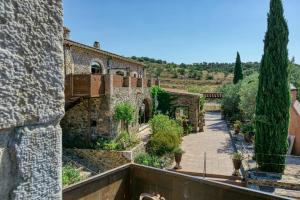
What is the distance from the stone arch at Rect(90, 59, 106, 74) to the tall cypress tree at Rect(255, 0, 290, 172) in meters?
10.4

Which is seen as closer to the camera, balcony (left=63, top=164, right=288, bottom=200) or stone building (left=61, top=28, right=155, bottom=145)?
balcony (left=63, top=164, right=288, bottom=200)

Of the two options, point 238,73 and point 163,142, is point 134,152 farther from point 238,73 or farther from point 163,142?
point 238,73

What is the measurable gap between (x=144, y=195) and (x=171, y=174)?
0.37 meters

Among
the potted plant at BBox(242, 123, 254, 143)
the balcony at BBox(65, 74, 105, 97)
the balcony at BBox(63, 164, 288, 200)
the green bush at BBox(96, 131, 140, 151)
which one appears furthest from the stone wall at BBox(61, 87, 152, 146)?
the balcony at BBox(63, 164, 288, 200)

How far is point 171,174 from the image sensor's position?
3.06 m

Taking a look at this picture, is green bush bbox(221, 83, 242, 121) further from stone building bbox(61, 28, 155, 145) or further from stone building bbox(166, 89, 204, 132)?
stone building bbox(61, 28, 155, 145)

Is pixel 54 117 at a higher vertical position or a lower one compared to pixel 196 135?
higher

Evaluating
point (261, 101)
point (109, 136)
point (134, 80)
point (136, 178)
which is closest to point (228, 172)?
point (261, 101)

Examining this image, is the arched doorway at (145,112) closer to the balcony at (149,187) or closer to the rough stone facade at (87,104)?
the rough stone facade at (87,104)

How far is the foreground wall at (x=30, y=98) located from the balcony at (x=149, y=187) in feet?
5.72

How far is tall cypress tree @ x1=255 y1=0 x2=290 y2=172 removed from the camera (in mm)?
13102

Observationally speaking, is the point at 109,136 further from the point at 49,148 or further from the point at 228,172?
the point at 49,148

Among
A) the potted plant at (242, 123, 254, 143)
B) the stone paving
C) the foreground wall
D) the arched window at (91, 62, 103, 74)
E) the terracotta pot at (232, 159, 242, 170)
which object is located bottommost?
the stone paving

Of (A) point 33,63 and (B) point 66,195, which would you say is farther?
(B) point 66,195
